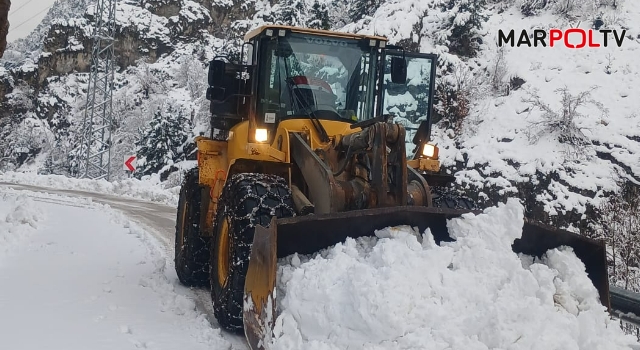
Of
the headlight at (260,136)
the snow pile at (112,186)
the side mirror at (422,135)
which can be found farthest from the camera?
the snow pile at (112,186)

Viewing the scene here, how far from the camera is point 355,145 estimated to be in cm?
430

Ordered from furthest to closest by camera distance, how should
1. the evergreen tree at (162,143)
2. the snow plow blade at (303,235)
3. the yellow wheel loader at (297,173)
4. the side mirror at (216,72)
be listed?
the evergreen tree at (162,143) < the side mirror at (216,72) < the yellow wheel loader at (297,173) < the snow plow blade at (303,235)

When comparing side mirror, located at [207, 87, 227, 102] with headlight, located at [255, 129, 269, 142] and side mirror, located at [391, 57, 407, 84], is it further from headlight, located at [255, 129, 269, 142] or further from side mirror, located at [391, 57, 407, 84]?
side mirror, located at [391, 57, 407, 84]

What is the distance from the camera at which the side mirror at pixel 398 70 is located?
215 inches

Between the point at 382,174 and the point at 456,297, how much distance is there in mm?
1245

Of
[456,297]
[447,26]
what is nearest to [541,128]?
[447,26]

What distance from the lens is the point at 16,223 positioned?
851 centimetres

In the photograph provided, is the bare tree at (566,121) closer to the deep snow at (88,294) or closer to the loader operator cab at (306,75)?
the loader operator cab at (306,75)

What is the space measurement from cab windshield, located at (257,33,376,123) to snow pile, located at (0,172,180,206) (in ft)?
39.8

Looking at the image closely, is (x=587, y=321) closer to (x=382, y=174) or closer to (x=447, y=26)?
(x=382, y=174)

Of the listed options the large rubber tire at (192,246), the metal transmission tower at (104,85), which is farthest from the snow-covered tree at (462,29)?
the large rubber tire at (192,246)

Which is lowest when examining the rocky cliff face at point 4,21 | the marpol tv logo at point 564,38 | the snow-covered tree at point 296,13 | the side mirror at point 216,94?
the side mirror at point 216,94

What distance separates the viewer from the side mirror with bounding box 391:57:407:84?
5449 millimetres

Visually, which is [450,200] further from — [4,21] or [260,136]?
[4,21]
